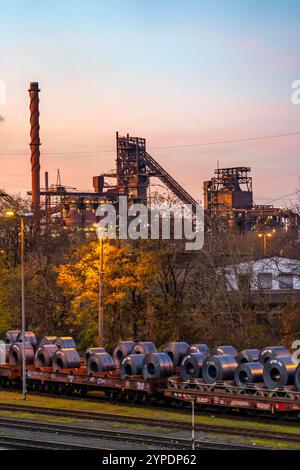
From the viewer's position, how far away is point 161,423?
26.6 m

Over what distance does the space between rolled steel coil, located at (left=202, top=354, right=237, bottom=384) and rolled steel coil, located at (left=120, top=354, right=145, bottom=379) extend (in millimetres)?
3298

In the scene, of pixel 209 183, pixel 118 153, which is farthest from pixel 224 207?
pixel 118 153

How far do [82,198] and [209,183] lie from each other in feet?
68.9

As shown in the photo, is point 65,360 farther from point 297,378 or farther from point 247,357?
point 297,378

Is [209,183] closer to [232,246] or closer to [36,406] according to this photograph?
[232,246]

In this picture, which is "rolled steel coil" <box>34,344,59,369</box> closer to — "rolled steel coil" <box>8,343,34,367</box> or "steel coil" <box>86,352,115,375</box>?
"rolled steel coil" <box>8,343,34,367</box>

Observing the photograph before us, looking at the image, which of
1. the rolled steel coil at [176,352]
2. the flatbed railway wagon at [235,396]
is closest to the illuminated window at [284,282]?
the rolled steel coil at [176,352]

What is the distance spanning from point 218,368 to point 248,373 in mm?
1573

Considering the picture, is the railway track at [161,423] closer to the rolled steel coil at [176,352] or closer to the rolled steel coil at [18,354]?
the rolled steel coil at [176,352]

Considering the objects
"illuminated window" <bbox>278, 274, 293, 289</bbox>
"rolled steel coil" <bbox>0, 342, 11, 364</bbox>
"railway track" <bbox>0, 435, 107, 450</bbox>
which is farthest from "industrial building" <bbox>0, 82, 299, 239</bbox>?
"railway track" <bbox>0, 435, 107, 450</bbox>

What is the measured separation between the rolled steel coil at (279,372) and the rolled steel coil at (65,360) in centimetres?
1096

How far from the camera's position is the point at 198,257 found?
172 feet

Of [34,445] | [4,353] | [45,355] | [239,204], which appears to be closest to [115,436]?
[34,445]
